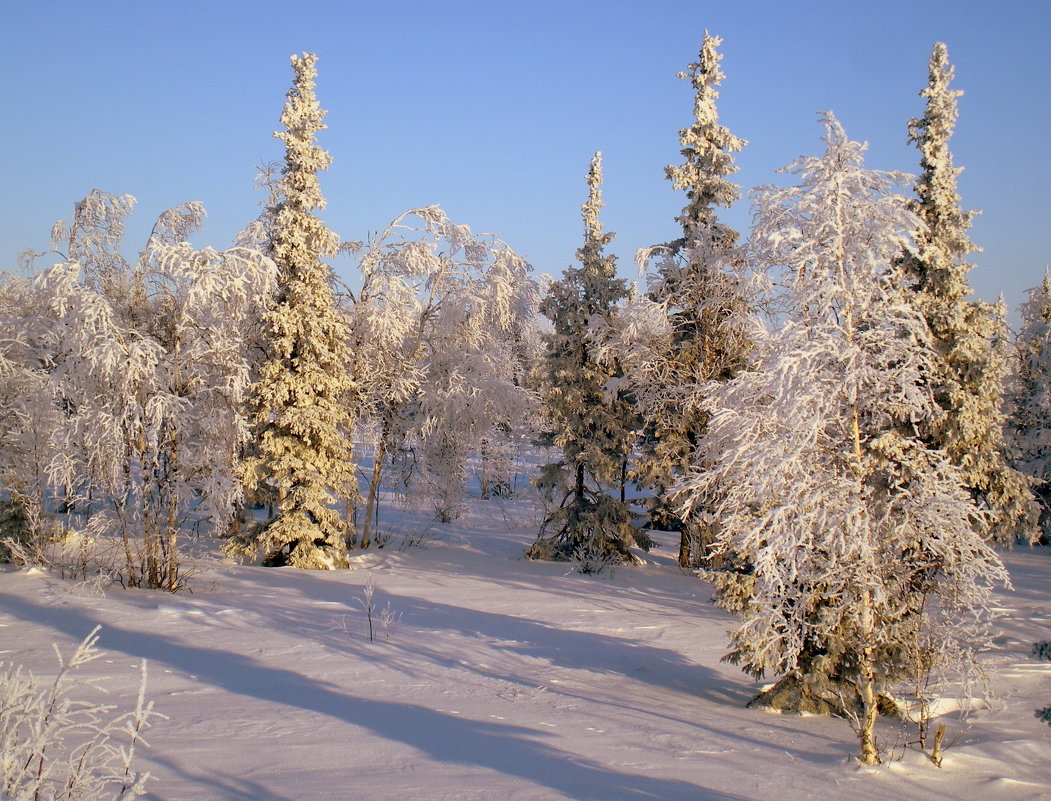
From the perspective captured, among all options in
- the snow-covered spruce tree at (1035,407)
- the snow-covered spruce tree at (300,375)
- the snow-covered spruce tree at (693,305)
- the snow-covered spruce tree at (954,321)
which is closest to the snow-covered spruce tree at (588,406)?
the snow-covered spruce tree at (693,305)

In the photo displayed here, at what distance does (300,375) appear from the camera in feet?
65.2

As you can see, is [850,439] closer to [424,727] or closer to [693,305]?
[424,727]

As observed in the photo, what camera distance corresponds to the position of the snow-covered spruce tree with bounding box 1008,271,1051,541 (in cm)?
2756

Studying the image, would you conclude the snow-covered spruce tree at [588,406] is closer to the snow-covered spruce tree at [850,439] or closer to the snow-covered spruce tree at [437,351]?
the snow-covered spruce tree at [437,351]

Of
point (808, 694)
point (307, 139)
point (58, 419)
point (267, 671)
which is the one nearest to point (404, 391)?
point (307, 139)

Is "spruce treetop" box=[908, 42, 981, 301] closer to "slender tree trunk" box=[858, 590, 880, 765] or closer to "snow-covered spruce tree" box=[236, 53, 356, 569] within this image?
"slender tree trunk" box=[858, 590, 880, 765]

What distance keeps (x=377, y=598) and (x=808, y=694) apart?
9.02m

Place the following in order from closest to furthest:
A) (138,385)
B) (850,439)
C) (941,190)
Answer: (850,439) → (138,385) → (941,190)

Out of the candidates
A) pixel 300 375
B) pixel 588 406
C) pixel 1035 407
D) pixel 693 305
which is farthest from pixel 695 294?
pixel 1035 407

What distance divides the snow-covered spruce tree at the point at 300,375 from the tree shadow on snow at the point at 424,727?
24.7 ft

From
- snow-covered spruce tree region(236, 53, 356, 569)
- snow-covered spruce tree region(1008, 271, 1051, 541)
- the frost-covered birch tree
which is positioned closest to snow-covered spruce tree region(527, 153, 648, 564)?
snow-covered spruce tree region(236, 53, 356, 569)

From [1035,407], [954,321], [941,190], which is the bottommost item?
[1035,407]

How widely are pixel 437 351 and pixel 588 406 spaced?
16.9 ft

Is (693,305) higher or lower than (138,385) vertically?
higher
